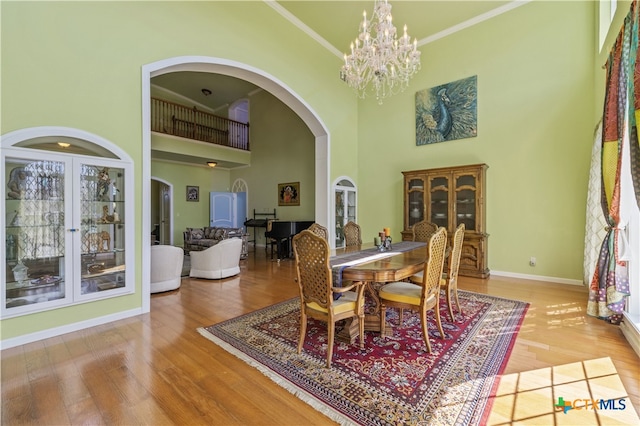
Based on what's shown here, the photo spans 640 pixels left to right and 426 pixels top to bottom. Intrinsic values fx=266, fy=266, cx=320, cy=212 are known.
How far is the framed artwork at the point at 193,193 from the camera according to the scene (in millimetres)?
9109

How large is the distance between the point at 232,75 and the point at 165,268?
10.9 feet

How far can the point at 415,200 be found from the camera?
5547 mm

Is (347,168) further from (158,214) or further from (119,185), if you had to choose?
(158,214)

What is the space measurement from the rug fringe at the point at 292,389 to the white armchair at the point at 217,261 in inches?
95.6

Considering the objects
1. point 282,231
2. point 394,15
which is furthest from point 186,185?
point 394,15

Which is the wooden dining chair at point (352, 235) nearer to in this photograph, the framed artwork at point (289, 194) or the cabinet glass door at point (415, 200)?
the cabinet glass door at point (415, 200)

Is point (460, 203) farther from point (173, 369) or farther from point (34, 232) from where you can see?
point (34, 232)

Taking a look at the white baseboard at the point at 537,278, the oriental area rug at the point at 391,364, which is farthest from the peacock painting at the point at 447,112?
the oriental area rug at the point at 391,364

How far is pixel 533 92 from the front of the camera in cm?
454

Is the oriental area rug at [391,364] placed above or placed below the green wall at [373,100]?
below

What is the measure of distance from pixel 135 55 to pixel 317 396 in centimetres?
411

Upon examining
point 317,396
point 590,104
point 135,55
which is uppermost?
point 135,55

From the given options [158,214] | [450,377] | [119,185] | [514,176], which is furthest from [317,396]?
[158,214]

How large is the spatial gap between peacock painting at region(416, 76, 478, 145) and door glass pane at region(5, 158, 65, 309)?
5.89 metres
